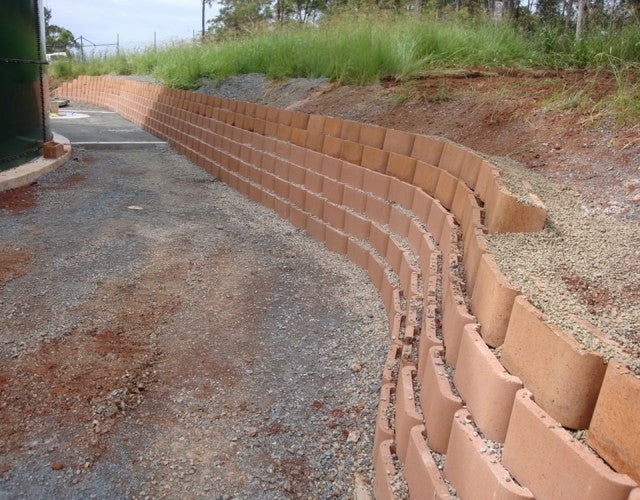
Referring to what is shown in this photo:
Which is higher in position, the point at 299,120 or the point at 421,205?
the point at 299,120

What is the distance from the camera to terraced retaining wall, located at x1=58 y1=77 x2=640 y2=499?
153 centimetres

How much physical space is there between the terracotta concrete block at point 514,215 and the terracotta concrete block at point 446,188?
0.93 metres

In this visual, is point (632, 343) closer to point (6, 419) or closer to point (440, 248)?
point (440, 248)

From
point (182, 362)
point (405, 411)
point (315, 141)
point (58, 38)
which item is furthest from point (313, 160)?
point (58, 38)

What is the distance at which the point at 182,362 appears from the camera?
3.44 m

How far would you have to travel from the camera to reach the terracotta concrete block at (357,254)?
4805mm

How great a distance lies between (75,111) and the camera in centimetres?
1658

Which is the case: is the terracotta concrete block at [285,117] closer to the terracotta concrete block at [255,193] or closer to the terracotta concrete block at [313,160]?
the terracotta concrete block at [313,160]

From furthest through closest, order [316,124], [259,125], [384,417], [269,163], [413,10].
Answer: [413,10] < [259,125] < [269,163] < [316,124] < [384,417]

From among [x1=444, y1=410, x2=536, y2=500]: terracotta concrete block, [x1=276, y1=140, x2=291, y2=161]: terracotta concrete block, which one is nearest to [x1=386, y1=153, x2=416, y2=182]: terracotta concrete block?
[x1=276, y1=140, x2=291, y2=161]: terracotta concrete block

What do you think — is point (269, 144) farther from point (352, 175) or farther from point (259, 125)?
point (352, 175)

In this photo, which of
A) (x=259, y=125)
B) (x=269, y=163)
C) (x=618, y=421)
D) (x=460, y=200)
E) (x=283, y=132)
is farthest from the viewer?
(x=259, y=125)

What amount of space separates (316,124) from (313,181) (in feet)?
2.19

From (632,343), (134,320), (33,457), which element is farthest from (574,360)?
(134,320)
